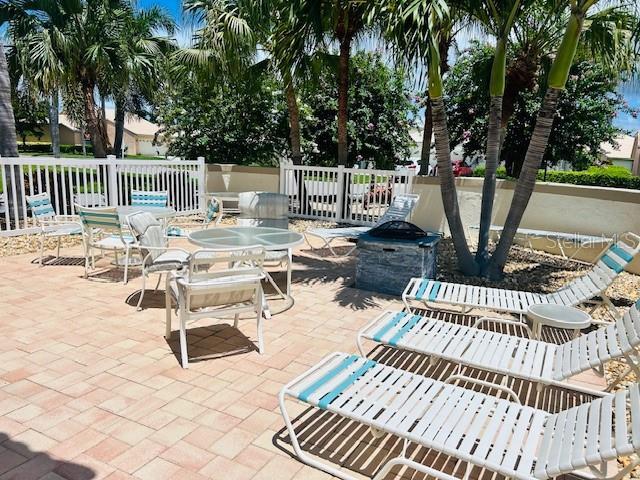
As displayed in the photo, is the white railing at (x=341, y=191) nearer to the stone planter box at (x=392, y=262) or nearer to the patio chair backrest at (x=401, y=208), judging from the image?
the patio chair backrest at (x=401, y=208)

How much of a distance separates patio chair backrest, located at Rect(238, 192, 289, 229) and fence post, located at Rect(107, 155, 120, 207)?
3.98 m

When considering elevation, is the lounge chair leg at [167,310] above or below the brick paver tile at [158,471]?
above

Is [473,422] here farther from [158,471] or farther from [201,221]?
[201,221]

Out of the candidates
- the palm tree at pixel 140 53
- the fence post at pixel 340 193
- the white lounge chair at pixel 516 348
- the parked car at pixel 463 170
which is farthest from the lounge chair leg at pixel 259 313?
the parked car at pixel 463 170

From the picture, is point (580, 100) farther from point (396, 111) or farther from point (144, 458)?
point (144, 458)

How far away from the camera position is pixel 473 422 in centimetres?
224

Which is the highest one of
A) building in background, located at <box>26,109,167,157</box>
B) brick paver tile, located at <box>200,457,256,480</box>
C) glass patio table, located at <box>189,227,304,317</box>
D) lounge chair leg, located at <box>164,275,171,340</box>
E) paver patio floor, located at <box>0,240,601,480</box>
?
building in background, located at <box>26,109,167,157</box>

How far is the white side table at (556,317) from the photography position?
3508mm

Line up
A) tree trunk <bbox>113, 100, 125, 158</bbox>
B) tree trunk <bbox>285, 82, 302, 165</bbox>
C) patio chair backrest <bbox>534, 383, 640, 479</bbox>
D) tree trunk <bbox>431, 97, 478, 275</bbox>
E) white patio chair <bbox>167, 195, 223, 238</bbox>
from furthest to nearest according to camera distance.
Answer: tree trunk <bbox>113, 100, 125, 158</bbox>, tree trunk <bbox>285, 82, 302, 165</bbox>, white patio chair <bbox>167, 195, 223, 238</bbox>, tree trunk <bbox>431, 97, 478, 275</bbox>, patio chair backrest <bbox>534, 383, 640, 479</bbox>

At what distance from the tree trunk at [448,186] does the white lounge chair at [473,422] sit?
3882mm

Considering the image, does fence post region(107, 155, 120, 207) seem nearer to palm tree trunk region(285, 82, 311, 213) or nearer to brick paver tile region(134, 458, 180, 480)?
palm tree trunk region(285, 82, 311, 213)

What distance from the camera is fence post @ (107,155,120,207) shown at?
9227 mm

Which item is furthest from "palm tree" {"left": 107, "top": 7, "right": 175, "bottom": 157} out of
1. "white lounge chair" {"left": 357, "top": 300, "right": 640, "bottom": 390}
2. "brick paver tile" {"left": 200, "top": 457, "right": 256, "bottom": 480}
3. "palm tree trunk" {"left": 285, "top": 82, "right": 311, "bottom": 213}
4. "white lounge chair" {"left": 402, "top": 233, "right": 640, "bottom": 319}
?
"brick paver tile" {"left": 200, "top": 457, "right": 256, "bottom": 480}

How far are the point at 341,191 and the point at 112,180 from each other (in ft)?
16.2
